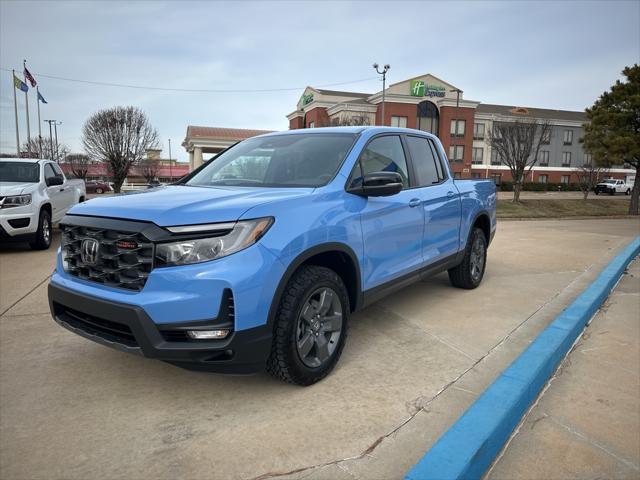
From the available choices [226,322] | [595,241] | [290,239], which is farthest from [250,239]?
[595,241]

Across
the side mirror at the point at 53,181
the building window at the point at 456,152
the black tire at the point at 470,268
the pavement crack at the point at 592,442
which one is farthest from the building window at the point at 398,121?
the pavement crack at the point at 592,442

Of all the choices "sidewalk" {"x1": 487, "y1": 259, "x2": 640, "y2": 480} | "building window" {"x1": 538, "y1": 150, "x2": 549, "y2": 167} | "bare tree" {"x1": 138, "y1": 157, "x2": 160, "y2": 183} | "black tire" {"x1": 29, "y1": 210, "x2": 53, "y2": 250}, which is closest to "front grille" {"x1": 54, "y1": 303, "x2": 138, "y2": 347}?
"sidewalk" {"x1": 487, "y1": 259, "x2": 640, "y2": 480}

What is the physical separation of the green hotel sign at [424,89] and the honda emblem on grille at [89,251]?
52.1 meters

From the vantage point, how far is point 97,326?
284 cm

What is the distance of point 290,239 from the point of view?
109 inches

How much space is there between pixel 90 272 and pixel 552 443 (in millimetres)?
2870

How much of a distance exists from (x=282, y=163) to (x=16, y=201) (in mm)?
6291

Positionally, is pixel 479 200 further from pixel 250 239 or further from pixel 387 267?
pixel 250 239

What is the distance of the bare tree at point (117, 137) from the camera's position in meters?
35.1

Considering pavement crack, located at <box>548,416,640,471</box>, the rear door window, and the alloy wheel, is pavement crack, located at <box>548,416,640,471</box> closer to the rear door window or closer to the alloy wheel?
the alloy wheel

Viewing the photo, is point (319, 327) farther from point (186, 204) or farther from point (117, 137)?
point (117, 137)

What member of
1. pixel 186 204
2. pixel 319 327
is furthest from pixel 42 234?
pixel 319 327

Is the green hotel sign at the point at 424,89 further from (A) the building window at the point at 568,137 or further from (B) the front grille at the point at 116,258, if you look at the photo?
(B) the front grille at the point at 116,258

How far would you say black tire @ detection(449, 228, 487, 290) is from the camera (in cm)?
549
